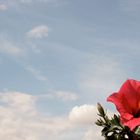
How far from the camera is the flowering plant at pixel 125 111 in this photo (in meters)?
2.16

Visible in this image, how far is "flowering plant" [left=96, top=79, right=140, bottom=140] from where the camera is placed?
216cm

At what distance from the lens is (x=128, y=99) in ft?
7.51

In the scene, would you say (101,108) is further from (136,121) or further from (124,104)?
(136,121)

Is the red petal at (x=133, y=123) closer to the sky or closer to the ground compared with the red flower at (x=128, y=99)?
closer to the ground

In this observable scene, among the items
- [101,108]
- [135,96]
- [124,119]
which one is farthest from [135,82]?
[101,108]

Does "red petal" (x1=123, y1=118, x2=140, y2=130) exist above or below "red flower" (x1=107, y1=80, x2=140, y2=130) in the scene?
below

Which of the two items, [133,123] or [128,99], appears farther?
[128,99]

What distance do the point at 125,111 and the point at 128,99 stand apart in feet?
0.44

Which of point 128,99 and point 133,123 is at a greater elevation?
point 128,99

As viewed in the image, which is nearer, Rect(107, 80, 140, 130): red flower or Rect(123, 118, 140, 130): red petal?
Rect(123, 118, 140, 130): red petal

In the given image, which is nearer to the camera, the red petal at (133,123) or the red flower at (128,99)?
the red petal at (133,123)

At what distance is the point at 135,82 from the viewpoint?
2.36 meters

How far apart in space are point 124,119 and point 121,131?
182mm

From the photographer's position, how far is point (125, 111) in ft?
7.21
